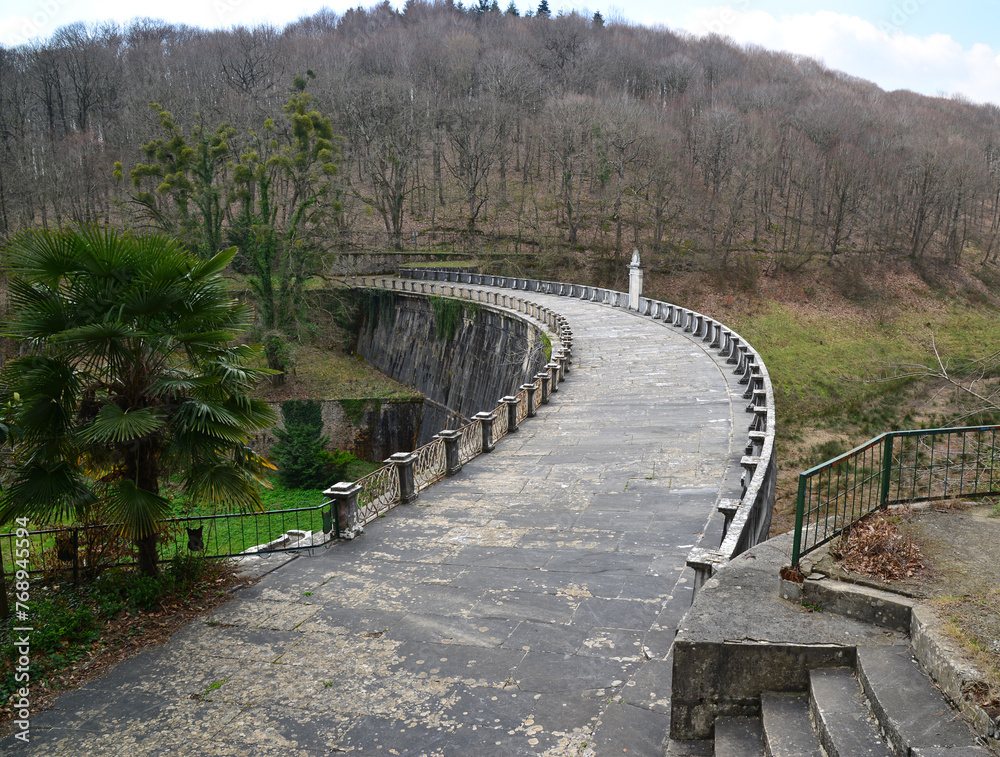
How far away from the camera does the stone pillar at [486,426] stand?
14547 millimetres

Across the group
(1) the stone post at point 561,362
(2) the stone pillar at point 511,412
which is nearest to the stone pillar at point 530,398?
(2) the stone pillar at point 511,412

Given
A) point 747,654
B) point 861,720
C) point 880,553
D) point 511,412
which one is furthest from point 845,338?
point 861,720

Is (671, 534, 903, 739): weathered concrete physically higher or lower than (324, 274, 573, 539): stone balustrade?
higher

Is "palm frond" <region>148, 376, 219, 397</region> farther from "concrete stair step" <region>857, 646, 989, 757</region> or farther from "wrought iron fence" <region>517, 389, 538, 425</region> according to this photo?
"wrought iron fence" <region>517, 389, 538, 425</region>

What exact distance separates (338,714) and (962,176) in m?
61.2

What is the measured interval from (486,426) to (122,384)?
811 centimetres

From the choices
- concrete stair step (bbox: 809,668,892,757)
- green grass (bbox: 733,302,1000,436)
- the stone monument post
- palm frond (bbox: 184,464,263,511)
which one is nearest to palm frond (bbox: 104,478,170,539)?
palm frond (bbox: 184,464,263,511)

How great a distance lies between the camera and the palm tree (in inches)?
271

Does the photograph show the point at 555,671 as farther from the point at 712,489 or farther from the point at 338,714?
the point at 712,489

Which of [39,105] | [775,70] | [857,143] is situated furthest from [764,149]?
[39,105]

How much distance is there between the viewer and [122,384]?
7.50 meters

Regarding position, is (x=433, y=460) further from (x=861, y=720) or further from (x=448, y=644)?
(x=861, y=720)

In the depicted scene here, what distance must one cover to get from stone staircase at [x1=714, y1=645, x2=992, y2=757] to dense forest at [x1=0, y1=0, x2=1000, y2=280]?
33152 millimetres

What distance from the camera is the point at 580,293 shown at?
41344 mm
